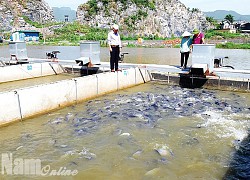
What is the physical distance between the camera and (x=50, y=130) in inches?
266

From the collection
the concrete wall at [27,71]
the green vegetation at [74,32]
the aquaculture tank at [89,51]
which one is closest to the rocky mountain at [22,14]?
the green vegetation at [74,32]

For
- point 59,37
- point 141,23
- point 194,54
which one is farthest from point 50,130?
point 141,23

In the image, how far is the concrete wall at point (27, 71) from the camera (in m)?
13.2

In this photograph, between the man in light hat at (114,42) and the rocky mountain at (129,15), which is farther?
the rocky mountain at (129,15)

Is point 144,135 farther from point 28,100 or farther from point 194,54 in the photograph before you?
point 194,54

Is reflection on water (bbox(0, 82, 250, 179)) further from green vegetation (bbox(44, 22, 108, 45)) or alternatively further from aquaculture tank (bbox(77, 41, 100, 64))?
green vegetation (bbox(44, 22, 108, 45))

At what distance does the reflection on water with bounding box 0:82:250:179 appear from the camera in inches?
195

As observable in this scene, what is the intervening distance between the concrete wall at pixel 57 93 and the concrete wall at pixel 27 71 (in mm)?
5205

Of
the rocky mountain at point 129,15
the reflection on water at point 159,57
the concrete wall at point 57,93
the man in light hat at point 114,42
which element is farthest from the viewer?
the rocky mountain at point 129,15

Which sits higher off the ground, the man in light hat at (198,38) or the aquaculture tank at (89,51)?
the man in light hat at (198,38)

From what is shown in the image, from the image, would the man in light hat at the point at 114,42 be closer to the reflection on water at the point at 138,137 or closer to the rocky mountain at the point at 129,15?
the reflection on water at the point at 138,137

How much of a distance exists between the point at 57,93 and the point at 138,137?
3.68 metres

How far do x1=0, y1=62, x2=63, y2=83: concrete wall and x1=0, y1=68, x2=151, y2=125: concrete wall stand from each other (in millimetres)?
5205

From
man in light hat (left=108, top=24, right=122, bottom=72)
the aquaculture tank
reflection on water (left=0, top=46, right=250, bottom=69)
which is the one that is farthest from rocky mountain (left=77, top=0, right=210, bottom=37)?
man in light hat (left=108, top=24, right=122, bottom=72)
